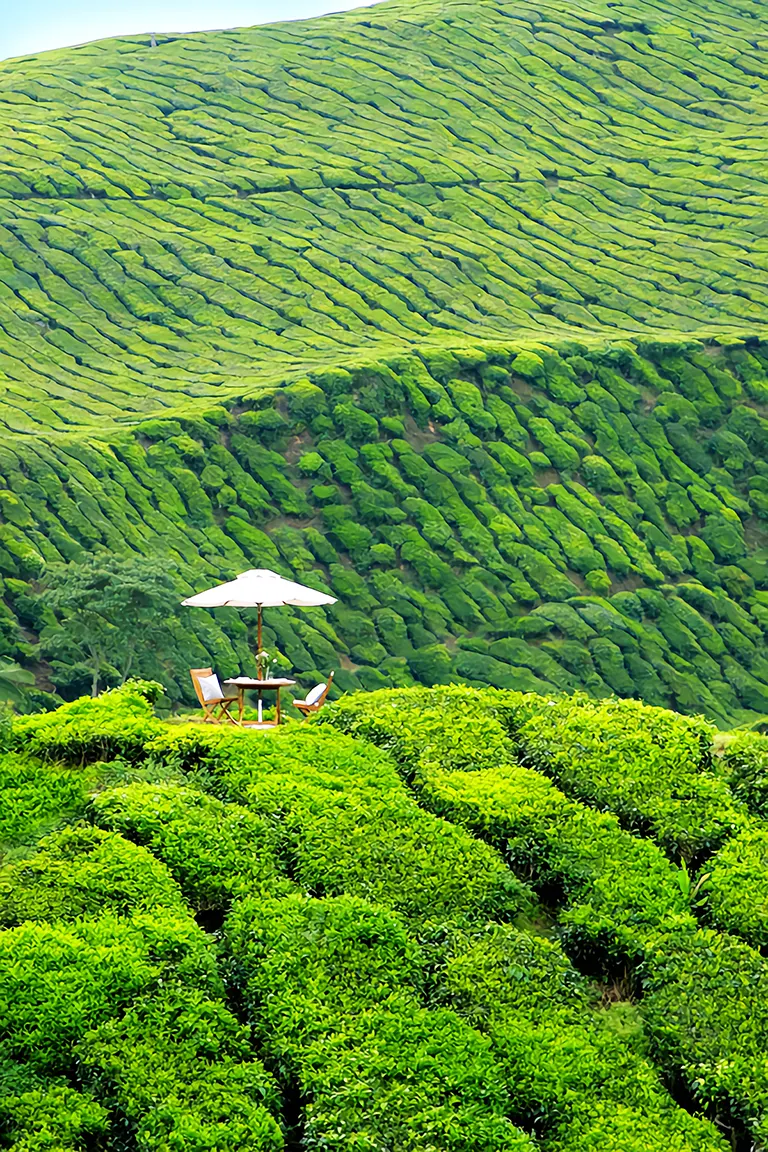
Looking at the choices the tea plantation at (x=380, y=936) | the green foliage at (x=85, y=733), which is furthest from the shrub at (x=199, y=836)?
the green foliage at (x=85, y=733)

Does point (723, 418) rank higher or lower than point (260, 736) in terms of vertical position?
lower

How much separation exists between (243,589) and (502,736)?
6142mm

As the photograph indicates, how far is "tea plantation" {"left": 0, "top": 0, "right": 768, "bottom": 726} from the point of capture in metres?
25.8

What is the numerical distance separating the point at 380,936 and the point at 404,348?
26035 mm

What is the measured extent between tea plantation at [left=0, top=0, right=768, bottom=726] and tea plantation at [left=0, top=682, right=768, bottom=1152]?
14525 millimetres

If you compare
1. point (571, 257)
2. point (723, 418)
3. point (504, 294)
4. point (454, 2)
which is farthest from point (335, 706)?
point (454, 2)

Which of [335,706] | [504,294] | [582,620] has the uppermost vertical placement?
[335,706]

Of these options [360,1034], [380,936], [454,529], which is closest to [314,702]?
[380,936]

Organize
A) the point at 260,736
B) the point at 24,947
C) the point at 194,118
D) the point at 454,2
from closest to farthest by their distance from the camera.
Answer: the point at 24,947, the point at 260,736, the point at 194,118, the point at 454,2

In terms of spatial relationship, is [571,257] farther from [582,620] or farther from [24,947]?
[24,947]

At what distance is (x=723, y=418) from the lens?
3225 cm

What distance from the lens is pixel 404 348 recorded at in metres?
31.9

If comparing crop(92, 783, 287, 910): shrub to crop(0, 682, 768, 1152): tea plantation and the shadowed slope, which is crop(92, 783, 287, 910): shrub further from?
the shadowed slope

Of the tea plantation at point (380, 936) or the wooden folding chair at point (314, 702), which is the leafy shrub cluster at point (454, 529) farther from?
the tea plantation at point (380, 936)
